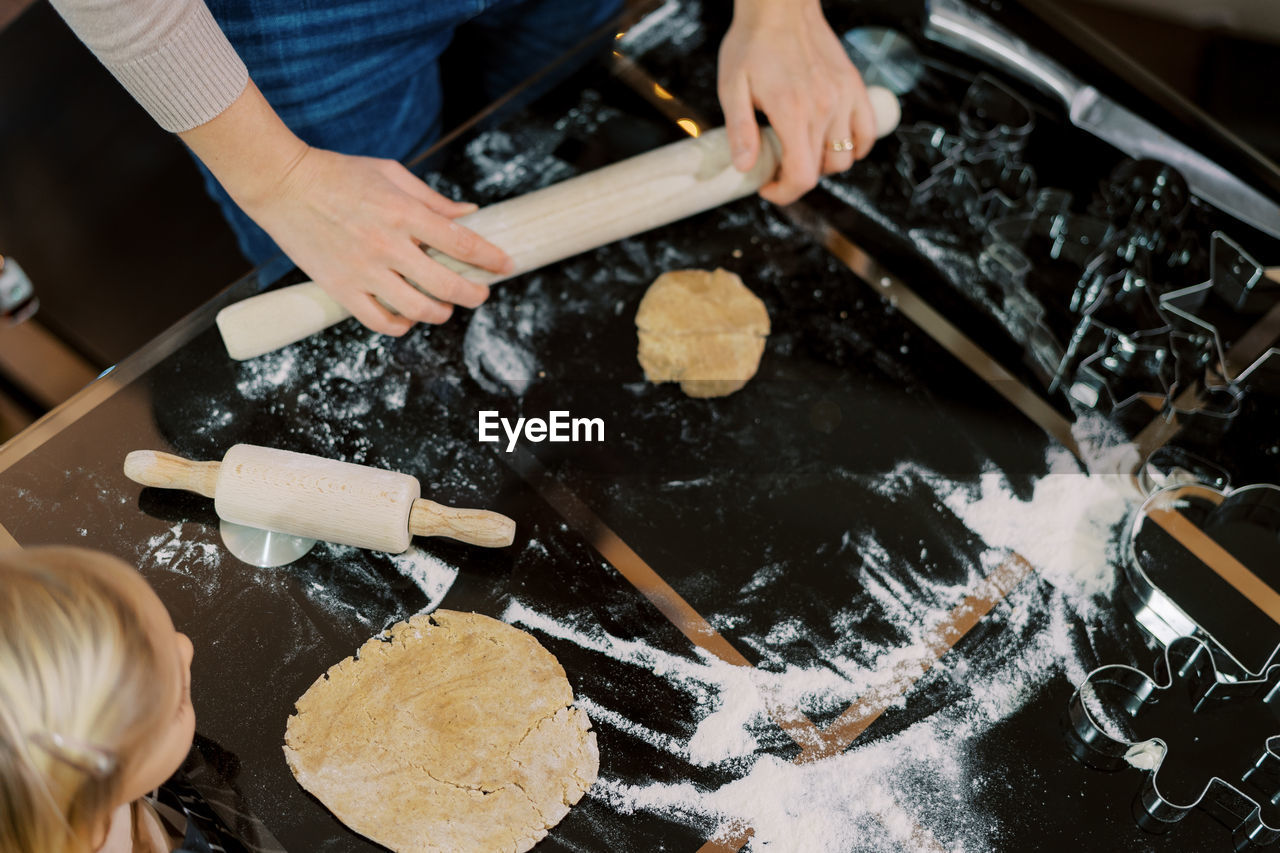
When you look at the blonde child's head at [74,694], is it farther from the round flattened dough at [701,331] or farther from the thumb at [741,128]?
the thumb at [741,128]

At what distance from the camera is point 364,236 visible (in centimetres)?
103

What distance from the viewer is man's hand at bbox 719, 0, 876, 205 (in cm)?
116

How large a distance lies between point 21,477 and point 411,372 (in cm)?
40

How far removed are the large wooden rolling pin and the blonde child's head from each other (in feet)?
1.39

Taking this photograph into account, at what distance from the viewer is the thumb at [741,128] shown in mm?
1140

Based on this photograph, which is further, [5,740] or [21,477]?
[21,477]

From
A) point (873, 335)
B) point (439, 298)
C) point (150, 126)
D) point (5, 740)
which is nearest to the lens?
point (5, 740)

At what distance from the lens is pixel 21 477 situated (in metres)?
1.00

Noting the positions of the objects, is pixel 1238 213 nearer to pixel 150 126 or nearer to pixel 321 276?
pixel 321 276

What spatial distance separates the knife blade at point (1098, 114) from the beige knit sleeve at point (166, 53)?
0.94 m

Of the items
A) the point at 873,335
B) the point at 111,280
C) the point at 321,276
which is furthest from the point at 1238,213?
the point at 111,280

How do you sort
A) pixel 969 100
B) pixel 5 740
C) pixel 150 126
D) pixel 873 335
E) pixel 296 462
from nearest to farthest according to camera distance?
pixel 5 740 → pixel 296 462 → pixel 873 335 → pixel 969 100 → pixel 150 126

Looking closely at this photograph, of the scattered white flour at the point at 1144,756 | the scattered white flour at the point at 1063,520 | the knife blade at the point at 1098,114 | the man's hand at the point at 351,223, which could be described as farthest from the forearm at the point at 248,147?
the scattered white flour at the point at 1144,756

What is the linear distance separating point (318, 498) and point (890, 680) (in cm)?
58
